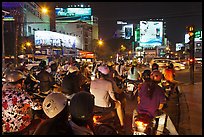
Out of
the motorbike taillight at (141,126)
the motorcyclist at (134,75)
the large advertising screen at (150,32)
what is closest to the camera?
the motorbike taillight at (141,126)

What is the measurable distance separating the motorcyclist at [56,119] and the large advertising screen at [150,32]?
73578mm

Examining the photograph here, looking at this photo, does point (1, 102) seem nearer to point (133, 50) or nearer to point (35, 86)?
point (35, 86)

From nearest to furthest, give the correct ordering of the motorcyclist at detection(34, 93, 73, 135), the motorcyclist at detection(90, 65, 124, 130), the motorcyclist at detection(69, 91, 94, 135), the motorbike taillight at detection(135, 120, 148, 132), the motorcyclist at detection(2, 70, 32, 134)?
the motorcyclist at detection(34, 93, 73, 135) → the motorcyclist at detection(69, 91, 94, 135) → the motorcyclist at detection(2, 70, 32, 134) → the motorbike taillight at detection(135, 120, 148, 132) → the motorcyclist at detection(90, 65, 124, 130)

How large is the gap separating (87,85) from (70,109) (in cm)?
740

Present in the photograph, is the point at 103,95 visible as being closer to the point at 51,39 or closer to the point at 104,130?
the point at 104,130

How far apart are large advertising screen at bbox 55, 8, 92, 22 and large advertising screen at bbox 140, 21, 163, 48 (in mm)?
21184

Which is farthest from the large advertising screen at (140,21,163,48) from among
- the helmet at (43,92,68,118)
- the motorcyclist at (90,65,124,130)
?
the helmet at (43,92,68,118)

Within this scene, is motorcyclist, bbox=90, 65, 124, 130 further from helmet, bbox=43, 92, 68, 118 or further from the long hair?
helmet, bbox=43, 92, 68, 118

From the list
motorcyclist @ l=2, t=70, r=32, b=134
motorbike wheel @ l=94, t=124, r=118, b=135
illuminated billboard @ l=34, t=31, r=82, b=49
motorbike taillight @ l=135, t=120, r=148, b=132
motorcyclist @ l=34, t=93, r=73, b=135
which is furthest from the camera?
illuminated billboard @ l=34, t=31, r=82, b=49

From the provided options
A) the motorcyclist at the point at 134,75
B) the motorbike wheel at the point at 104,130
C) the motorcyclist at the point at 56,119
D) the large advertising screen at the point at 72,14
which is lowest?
the motorbike wheel at the point at 104,130

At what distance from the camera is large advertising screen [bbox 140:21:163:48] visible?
251 feet

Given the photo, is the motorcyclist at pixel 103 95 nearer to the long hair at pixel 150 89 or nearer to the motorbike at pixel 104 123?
the motorbike at pixel 104 123

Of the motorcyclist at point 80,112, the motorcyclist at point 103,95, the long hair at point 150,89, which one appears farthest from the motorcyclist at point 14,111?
the long hair at point 150,89

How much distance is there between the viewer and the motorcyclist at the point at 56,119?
3.47 meters
